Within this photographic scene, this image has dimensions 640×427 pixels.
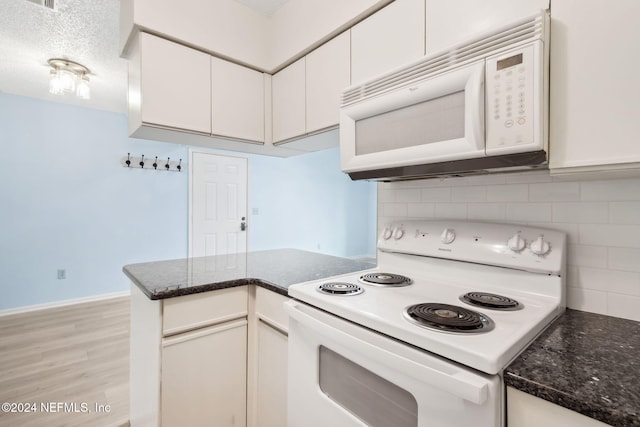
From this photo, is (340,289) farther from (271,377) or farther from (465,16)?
(465,16)

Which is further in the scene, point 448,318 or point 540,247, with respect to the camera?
point 540,247

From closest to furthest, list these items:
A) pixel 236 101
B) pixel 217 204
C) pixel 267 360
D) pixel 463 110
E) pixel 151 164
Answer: pixel 463 110, pixel 267 360, pixel 236 101, pixel 151 164, pixel 217 204

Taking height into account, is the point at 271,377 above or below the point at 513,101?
below

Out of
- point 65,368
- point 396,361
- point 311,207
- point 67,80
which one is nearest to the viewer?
point 396,361

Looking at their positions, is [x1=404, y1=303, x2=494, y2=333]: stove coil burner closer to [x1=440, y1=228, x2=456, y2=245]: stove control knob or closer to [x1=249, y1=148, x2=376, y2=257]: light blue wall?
[x1=440, y1=228, x2=456, y2=245]: stove control knob

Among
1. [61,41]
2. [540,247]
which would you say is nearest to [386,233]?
[540,247]

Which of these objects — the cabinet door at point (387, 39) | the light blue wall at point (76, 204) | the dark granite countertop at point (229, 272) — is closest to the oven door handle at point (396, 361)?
the dark granite countertop at point (229, 272)

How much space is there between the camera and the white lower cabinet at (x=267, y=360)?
50.4 inches

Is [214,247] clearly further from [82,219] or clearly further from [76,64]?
[76,64]

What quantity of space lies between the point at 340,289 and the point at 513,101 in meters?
0.81

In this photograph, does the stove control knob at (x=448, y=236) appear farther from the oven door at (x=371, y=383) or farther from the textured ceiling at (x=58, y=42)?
the textured ceiling at (x=58, y=42)

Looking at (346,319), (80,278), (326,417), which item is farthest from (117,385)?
(80,278)

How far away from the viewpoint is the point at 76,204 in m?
3.65

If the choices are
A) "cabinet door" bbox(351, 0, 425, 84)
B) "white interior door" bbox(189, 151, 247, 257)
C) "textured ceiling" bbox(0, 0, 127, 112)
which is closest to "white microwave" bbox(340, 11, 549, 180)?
"cabinet door" bbox(351, 0, 425, 84)
